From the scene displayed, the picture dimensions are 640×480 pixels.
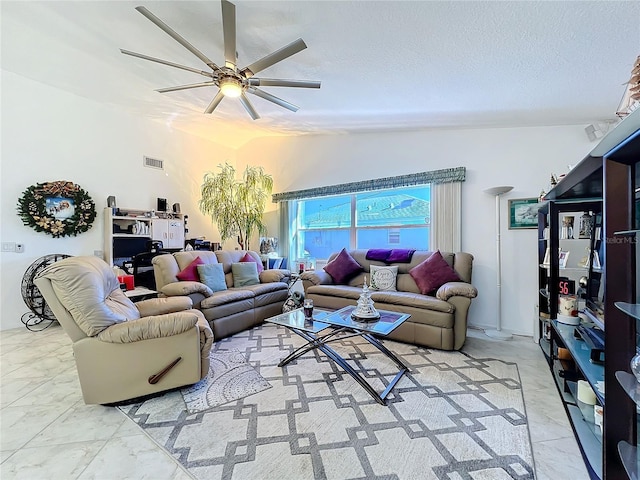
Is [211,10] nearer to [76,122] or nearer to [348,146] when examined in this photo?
[348,146]

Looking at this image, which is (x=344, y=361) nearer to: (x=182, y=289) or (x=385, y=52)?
(x=182, y=289)

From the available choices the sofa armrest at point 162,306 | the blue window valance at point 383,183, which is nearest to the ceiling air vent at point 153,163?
the blue window valance at point 383,183

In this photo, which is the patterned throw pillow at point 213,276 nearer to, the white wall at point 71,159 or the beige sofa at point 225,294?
the beige sofa at point 225,294

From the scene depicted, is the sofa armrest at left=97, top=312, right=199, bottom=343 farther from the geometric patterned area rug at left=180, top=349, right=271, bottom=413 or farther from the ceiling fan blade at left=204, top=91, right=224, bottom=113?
the ceiling fan blade at left=204, top=91, right=224, bottom=113

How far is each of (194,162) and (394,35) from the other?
483 centimetres

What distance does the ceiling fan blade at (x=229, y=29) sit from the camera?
1.78 metres

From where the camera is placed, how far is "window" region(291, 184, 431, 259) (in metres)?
4.11

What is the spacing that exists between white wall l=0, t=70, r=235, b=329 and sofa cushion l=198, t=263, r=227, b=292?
2179 millimetres

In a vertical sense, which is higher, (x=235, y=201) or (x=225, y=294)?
Result: (x=235, y=201)

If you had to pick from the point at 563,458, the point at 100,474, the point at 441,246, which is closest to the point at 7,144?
the point at 100,474

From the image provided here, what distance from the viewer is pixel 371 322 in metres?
2.29

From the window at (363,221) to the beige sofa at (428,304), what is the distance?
621 mm

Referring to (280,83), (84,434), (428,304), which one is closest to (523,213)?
(428,304)

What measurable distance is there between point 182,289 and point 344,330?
186 centimetres
